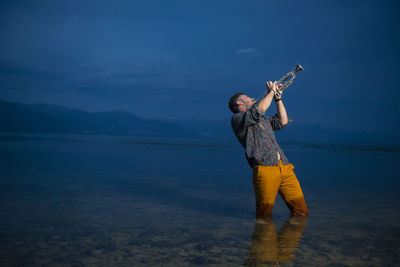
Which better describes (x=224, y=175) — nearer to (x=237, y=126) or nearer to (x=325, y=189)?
(x=325, y=189)

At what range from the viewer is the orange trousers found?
4.24 meters

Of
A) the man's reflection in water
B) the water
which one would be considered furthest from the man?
the water

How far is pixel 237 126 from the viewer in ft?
14.0

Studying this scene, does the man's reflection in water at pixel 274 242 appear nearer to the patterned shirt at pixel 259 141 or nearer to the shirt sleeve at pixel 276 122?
the patterned shirt at pixel 259 141

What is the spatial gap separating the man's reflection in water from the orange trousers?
11.9 inches

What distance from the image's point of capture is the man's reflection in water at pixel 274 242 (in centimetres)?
327

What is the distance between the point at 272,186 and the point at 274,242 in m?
0.74

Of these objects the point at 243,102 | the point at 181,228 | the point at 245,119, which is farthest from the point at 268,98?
the point at 181,228

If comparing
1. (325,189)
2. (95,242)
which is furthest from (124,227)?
(325,189)

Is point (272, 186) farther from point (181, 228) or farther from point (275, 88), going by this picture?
point (181, 228)

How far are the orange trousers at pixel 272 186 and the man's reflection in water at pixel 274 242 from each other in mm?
303

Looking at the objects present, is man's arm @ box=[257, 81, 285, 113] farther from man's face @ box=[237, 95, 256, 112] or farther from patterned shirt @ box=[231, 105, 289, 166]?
man's face @ box=[237, 95, 256, 112]

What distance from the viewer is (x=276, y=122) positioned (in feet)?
14.8

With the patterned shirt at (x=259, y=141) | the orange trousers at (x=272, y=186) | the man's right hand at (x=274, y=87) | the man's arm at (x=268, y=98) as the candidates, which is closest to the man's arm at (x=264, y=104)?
the man's arm at (x=268, y=98)
